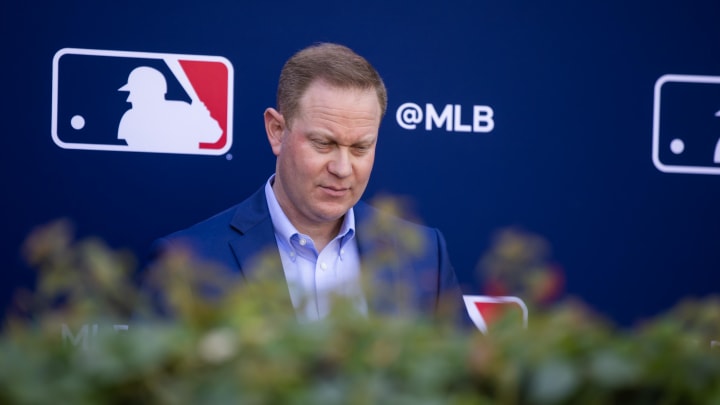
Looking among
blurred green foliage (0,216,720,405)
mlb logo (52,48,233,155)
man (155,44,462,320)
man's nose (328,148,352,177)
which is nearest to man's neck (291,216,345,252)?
man (155,44,462,320)

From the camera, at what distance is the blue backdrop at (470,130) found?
107 inches

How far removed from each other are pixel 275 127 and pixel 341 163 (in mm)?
263

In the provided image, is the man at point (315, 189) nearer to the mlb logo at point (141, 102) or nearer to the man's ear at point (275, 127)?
the man's ear at point (275, 127)

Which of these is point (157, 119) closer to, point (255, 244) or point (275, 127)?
point (275, 127)

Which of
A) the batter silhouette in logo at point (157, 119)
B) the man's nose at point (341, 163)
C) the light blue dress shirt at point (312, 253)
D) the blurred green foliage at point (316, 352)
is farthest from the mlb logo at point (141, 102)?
the blurred green foliage at point (316, 352)

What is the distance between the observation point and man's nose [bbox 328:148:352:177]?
2.47 metres

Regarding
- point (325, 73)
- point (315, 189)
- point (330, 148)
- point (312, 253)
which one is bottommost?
point (312, 253)

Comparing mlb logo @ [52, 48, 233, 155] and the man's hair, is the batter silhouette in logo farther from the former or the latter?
the man's hair

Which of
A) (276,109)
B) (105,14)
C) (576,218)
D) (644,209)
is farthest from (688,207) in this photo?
(105,14)

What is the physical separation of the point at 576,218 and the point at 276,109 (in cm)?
98

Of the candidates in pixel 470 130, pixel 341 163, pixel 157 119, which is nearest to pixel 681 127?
pixel 470 130

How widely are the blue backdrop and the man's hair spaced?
22cm

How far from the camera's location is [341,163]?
8.14 feet

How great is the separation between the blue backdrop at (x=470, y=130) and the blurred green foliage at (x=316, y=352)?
5.76ft
